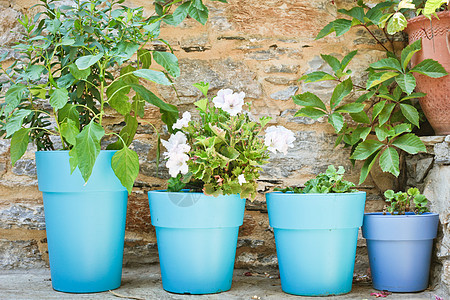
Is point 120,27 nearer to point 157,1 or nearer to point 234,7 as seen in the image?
point 157,1

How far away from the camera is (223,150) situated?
159 centimetres

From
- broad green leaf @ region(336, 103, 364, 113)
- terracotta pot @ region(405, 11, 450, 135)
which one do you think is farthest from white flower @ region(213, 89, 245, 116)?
terracotta pot @ region(405, 11, 450, 135)

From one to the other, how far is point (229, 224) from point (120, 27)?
752 millimetres

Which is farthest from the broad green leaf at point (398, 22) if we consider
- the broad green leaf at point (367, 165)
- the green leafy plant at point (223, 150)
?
the green leafy plant at point (223, 150)

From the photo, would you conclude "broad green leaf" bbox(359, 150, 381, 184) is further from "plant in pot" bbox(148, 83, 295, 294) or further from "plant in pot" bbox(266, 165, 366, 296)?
"plant in pot" bbox(148, 83, 295, 294)

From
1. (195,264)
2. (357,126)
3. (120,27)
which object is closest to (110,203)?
(195,264)

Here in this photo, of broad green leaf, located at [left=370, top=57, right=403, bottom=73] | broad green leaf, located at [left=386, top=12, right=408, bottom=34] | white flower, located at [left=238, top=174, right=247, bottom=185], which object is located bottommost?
white flower, located at [left=238, top=174, right=247, bottom=185]

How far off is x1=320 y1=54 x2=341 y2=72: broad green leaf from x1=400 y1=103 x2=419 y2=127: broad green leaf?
0.29 meters

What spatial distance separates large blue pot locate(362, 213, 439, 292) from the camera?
164 centimetres

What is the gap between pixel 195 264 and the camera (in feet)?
5.20

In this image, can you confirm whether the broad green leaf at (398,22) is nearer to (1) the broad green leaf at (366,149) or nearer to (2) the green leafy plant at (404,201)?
(1) the broad green leaf at (366,149)

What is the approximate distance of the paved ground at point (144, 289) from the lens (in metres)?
1.56

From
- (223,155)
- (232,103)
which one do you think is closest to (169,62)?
(232,103)

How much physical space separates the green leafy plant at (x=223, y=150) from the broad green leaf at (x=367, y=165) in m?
0.43
